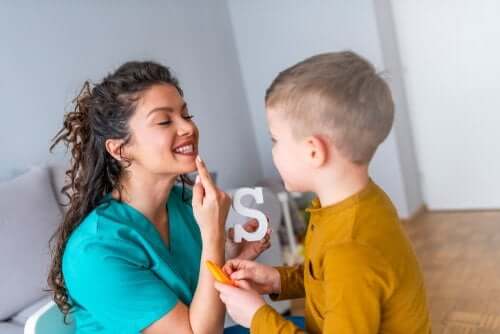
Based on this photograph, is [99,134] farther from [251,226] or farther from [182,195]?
[251,226]

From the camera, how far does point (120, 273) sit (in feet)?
3.39

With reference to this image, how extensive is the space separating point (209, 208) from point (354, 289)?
39cm

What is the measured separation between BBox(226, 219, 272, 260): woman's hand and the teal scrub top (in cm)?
11

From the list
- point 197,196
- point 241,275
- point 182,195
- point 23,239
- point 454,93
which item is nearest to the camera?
point 241,275

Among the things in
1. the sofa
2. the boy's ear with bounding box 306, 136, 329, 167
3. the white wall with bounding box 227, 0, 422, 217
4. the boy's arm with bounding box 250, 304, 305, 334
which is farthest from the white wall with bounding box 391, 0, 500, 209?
the boy's arm with bounding box 250, 304, 305, 334

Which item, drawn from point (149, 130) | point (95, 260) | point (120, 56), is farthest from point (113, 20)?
point (95, 260)

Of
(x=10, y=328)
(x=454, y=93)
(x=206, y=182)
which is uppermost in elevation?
(x=206, y=182)

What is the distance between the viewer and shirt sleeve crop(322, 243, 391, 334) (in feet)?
2.42

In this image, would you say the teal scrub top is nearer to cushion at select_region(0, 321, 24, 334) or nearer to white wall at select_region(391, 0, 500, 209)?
cushion at select_region(0, 321, 24, 334)

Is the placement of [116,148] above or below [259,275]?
above

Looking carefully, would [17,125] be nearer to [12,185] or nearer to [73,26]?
[12,185]

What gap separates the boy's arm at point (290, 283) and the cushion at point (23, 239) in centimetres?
125

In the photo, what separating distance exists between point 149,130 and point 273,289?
440mm

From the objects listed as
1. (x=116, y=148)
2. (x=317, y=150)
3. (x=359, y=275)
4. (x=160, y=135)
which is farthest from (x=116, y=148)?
(x=359, y=275)
